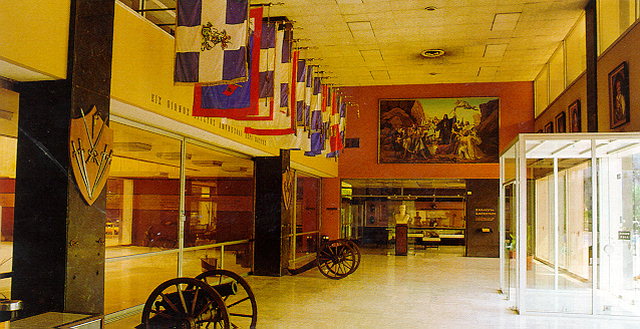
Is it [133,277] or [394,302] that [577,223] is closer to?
[394,302]

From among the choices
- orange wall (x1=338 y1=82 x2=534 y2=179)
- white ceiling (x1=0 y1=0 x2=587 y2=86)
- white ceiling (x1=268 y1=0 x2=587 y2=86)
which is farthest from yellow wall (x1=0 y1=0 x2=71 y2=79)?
orange wall (x1=338 y1=82 x2=534 y2=179)

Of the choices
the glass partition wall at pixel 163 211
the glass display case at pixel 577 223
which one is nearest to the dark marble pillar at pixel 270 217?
the glass partition wall at pixel 163 211

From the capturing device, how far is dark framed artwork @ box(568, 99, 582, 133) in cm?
1336

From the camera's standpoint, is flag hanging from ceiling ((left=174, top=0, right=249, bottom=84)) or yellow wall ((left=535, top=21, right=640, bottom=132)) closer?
flag hanging from ceiling ((left=174, top=0, right=249, bottom=84))

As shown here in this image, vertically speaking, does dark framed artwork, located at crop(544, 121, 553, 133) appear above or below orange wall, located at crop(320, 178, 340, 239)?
above

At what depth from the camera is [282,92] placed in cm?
888

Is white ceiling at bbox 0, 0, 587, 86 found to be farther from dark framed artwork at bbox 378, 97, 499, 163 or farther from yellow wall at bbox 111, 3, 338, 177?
dark framed artwork at bbox 378, 97, 499, 163

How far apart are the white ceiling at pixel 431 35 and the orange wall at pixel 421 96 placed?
846 mm

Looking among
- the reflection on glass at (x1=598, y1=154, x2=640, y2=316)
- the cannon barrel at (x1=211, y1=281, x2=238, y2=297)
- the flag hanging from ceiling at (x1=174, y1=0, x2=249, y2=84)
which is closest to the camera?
the cannon barrel at (x1=211, y1=281, x2=238, y2=297)

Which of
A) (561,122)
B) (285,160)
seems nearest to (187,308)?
(285,160)

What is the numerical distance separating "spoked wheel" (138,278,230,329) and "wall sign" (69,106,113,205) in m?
1.28

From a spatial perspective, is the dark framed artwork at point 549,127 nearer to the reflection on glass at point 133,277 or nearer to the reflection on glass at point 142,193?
the reflection on glass at point 142,193

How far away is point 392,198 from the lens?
20375mm

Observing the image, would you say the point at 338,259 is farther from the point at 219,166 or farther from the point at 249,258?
the point at 219,166
